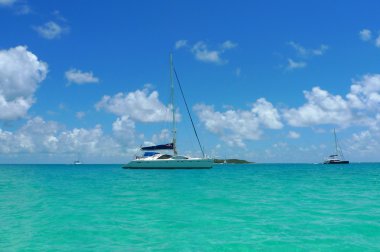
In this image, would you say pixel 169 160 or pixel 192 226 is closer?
pixel 192 226

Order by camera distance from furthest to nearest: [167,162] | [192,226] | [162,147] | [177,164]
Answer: [162,147] < [167,162] < [177,164] < [192,226]

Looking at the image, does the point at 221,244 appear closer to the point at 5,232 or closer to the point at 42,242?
the point at 42,242

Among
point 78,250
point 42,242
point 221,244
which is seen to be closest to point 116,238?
point 78,250

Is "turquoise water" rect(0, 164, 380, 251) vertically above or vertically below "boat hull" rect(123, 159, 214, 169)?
below

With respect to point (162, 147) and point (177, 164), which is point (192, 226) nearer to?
point (177, 164)

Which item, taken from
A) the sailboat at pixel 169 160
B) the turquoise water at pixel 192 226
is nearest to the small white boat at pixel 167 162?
the sailboat at pixel 169 160

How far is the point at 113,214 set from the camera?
56.6 ft

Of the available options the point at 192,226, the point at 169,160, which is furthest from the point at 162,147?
the point at 192,226

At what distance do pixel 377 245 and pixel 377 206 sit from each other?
382 inches

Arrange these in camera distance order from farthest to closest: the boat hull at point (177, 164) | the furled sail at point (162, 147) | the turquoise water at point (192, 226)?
the furled sail at point (162, 147) → the boat hull at point (177, 164) → the turquoise water at point (192, 226)

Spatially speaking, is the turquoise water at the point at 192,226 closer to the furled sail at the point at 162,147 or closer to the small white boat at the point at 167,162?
the small white boat at the point at 167,162

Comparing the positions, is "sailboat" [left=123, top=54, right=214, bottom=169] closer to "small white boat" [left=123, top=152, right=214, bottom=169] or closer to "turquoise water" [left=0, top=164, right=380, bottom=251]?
"small white boat" [left=123, top=152, right=214, bottom=169]

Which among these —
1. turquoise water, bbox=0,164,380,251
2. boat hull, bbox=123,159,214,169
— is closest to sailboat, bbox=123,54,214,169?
boat hull, bbox=123,159,214,169

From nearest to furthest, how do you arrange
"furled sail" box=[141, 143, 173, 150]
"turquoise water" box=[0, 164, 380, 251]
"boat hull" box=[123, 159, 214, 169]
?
1. "turquoise water" box=[0, 164, 380, 251]
2. "boat hull" box=[123, 159, 214, 169]
3. "furled sail" box=[141, 143, 173, 150]
